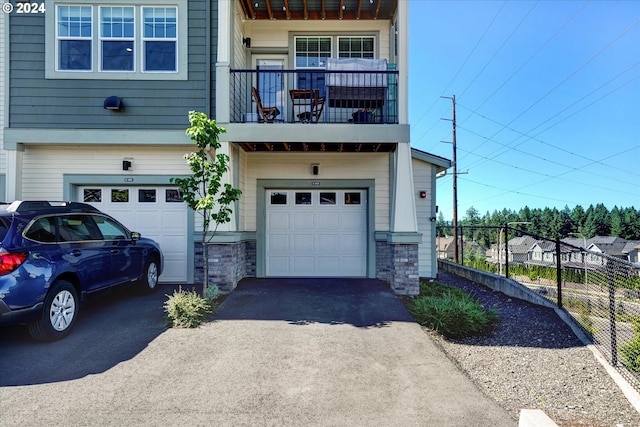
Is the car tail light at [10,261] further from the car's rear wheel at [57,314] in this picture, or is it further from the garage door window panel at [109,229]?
the garage door window panel at [109,229]

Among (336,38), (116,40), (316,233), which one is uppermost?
(336,38)

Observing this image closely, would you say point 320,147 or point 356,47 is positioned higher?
point 356,47

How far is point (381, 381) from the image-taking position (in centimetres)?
371

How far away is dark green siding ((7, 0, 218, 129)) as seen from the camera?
726 cm

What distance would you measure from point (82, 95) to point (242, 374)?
6763mm

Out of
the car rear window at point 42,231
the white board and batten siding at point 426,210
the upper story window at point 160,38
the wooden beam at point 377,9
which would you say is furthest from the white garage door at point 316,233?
the car rear window at point 42,231

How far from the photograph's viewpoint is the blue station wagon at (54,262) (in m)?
4.00

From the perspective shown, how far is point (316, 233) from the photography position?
8617 millimetres

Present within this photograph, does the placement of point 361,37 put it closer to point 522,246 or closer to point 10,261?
point 10,261

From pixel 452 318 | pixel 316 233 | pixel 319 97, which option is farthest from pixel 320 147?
pixel 452 318

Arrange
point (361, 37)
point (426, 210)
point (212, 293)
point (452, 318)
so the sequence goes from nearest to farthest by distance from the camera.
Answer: point (452, 318)
point (212, 293)
point (361, 37)
point (426, 210)

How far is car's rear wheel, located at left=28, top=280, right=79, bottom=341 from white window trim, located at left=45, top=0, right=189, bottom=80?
4.66 metres

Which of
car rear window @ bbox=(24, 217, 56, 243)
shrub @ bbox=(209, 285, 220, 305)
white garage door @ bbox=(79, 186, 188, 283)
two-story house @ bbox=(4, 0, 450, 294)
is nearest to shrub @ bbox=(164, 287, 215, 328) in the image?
shrub @ bbox=(209, 285, 220, 305)

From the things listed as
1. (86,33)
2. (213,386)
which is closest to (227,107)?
(86,33)
